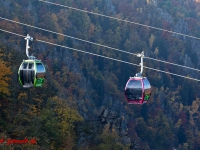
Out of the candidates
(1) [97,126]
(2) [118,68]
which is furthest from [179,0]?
(1) [97,126]

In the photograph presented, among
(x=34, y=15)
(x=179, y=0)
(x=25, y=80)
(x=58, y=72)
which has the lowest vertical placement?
(x=25, y=80)

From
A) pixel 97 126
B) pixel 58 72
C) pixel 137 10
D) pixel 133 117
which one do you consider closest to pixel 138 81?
pixel 97 126

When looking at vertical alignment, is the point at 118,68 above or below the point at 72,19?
below

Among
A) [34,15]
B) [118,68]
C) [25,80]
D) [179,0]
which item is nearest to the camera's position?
[25,80]

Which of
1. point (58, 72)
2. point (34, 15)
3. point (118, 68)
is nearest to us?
point (58, 72)

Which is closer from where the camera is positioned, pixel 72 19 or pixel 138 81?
pixel 138 81

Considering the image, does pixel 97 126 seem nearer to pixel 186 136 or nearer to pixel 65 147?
pixel 65 147

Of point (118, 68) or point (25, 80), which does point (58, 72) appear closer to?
point (118, 68)

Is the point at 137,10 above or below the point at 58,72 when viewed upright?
above

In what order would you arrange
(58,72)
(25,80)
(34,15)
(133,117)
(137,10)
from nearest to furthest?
(25,80)
(58,72)
(34,15)
(133,117)
(137,10)
